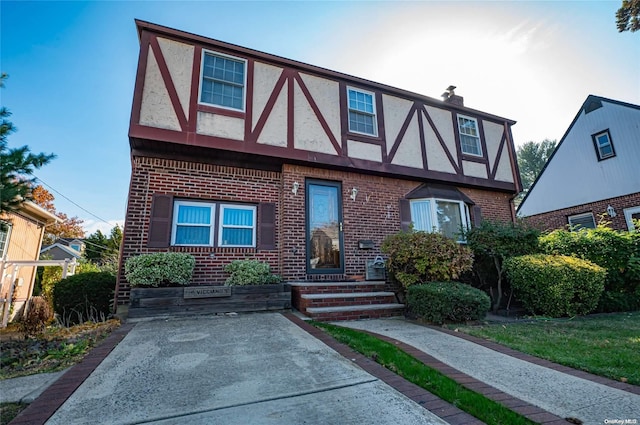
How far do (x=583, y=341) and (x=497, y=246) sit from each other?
118 inches

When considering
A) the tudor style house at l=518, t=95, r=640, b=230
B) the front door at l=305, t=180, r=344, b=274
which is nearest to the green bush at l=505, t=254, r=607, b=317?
the front door at l=305, t=180, r=344, b=274

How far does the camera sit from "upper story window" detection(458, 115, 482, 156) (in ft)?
32.1

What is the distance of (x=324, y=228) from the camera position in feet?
24.2

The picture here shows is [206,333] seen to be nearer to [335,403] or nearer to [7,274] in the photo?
[335,403]

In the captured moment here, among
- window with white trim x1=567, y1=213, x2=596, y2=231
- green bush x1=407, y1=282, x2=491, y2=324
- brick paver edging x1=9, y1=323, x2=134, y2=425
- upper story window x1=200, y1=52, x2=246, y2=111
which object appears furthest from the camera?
window with white trim x1=567, y1=213, x2=596, y2=231

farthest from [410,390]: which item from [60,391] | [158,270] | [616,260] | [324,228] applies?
[616,260]

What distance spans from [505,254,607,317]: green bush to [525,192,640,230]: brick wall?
11.8 ft

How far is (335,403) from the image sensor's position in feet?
6.76

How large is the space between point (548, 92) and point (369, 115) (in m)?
4.80

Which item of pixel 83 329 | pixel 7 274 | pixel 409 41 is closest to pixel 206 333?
pixel 83 329

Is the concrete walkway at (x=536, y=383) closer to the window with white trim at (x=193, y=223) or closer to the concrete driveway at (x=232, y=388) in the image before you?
the concrete driveway at (x=232, y=388)

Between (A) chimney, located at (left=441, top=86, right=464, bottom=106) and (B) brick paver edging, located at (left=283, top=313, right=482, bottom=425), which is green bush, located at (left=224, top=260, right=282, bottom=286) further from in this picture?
(A) chimney, located at (left=441, top=86, right=464, bottom=106)

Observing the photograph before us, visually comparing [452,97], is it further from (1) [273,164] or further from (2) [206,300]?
(2) [206,300]

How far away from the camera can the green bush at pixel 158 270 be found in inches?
204
